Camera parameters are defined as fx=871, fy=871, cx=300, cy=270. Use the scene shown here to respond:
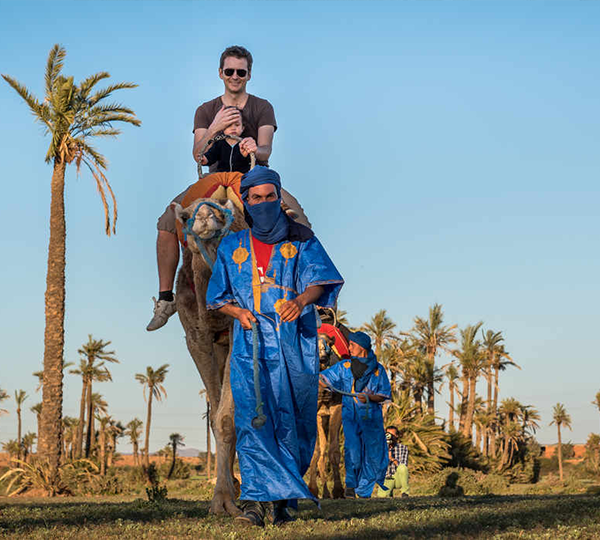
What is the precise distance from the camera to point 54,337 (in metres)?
24.6

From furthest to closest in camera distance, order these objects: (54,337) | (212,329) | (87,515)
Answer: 1. (54,337)
2. (212,329)
3. (87,515)

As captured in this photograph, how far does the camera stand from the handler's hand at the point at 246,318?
20.0 feet

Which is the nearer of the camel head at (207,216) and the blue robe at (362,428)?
the camel head at (207,216)

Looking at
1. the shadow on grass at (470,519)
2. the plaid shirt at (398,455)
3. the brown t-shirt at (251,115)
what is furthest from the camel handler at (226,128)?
the plaid shirt at (398,455)

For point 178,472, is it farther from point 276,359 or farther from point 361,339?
point 276,359

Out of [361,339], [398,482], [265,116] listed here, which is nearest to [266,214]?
[265,116]

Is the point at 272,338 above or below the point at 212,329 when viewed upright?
below

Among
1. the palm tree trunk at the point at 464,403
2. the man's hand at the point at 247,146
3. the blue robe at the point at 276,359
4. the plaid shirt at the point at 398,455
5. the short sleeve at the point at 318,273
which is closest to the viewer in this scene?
the blue robe at the point at 276,359

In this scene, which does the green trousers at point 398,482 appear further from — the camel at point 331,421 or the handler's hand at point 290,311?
the handler's hand at point 290,311

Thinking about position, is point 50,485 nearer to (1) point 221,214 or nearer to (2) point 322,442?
(2) point 322,442

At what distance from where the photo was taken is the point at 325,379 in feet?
45.1

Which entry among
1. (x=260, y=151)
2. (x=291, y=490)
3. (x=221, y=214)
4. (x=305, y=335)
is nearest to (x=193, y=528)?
(x=291, y=490)

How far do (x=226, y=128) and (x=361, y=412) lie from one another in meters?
6.82

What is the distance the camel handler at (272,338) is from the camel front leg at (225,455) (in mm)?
778
